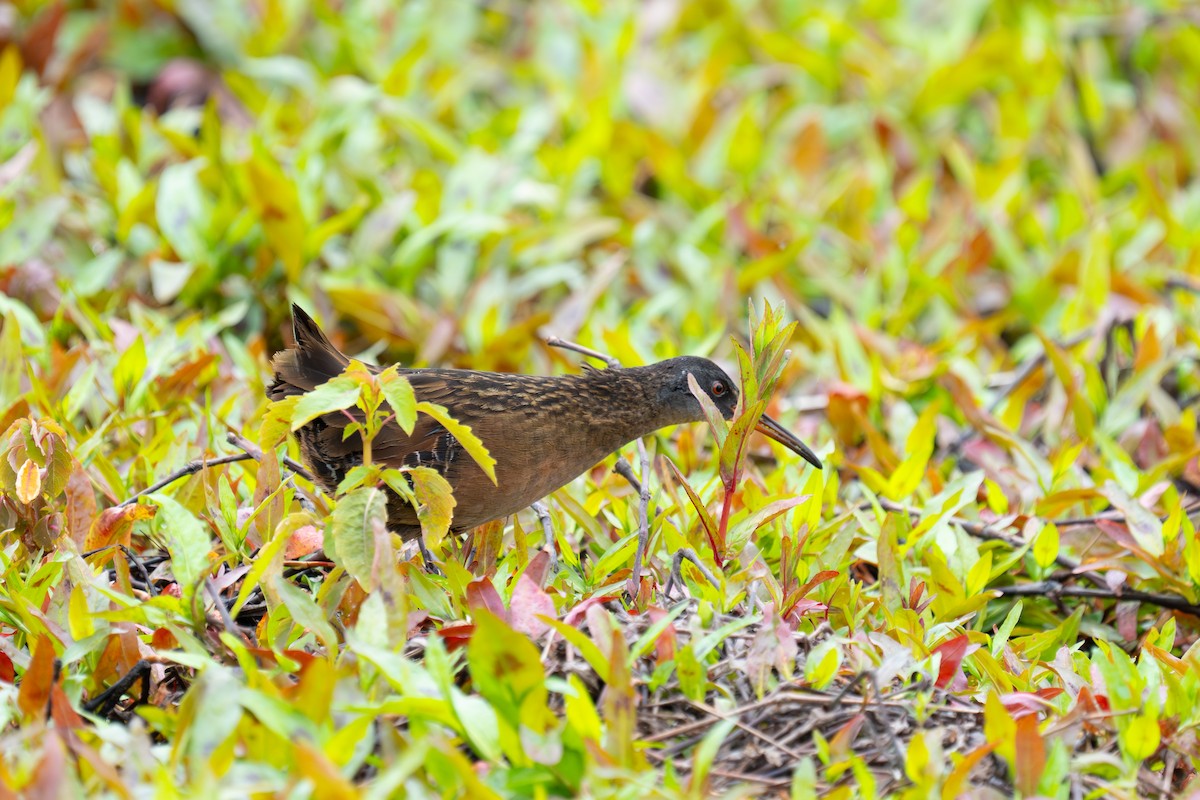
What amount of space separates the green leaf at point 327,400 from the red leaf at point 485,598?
483 mm

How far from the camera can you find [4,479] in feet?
10.7

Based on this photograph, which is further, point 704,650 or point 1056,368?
point 1056,368

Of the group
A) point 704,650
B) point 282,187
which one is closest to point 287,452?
point 282,187

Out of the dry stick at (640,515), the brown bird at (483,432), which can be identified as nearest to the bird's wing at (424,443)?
the brown bird at (483,432)

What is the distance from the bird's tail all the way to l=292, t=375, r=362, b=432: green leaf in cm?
85

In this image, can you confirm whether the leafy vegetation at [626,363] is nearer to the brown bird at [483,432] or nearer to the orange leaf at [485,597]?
the orange leaf at [485,597]

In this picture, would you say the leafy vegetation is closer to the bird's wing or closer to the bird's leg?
the bird's leg

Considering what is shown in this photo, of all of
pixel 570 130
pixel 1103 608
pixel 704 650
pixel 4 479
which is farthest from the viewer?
pixel 570 130

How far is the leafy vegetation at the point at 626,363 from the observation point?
2689 mm

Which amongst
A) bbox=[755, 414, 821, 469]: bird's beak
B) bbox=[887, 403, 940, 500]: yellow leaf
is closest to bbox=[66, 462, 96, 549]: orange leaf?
bbox=[755, 414, 821, 469]: bird's beak

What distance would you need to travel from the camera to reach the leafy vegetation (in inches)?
106

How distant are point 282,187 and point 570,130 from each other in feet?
5.56

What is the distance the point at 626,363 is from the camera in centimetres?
476

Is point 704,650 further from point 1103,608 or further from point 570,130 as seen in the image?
point 570,130
